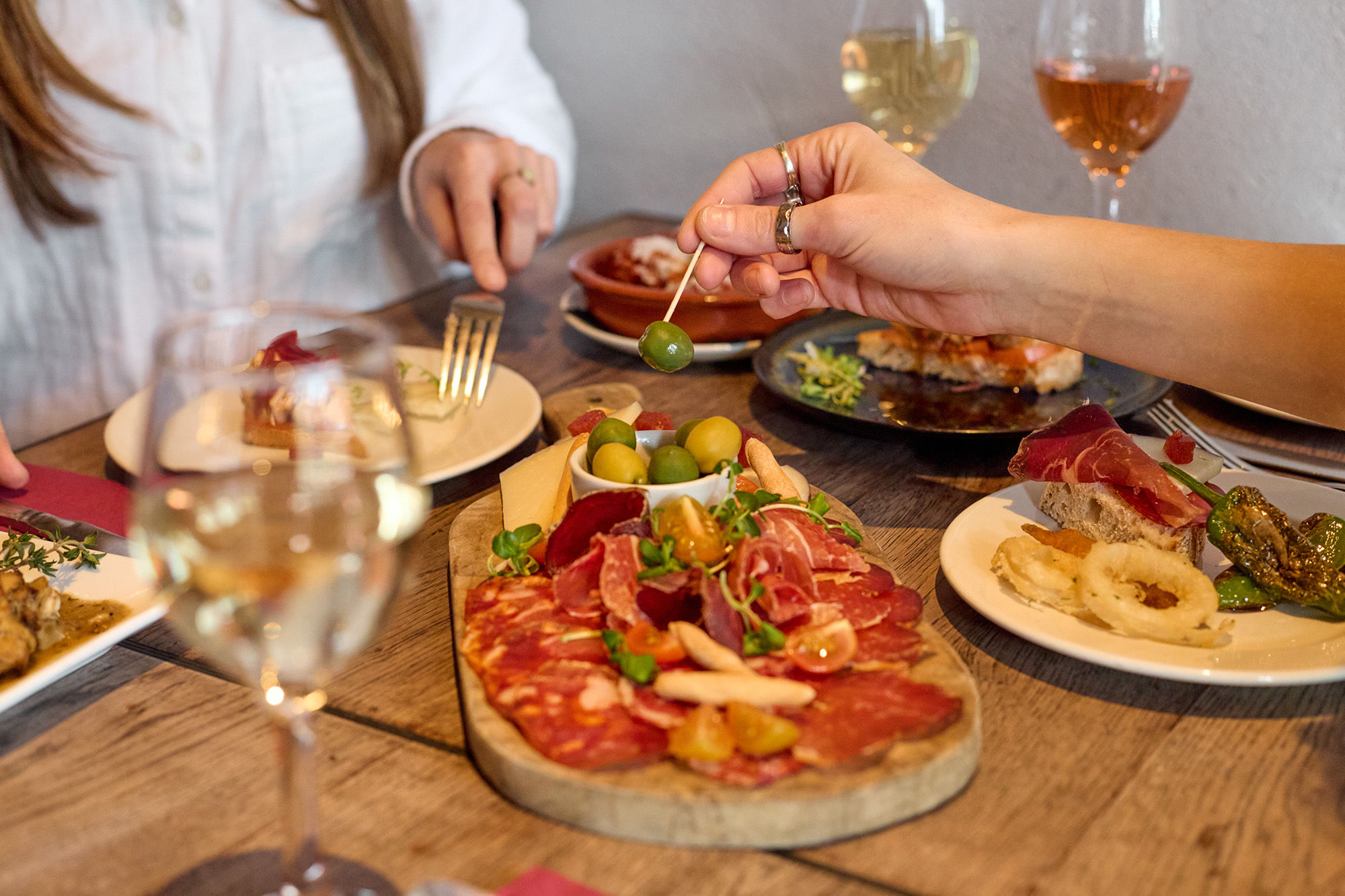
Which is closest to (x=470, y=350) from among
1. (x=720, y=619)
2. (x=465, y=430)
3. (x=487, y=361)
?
(x=487, y=361)

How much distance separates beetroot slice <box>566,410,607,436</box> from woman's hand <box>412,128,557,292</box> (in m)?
0.62

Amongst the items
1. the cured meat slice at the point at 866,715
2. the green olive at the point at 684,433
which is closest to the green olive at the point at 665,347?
the green olive at the point at 684,433

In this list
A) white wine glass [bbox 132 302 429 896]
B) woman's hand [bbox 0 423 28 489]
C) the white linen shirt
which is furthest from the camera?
the white linen shirt

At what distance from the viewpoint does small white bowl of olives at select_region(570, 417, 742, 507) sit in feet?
3.17

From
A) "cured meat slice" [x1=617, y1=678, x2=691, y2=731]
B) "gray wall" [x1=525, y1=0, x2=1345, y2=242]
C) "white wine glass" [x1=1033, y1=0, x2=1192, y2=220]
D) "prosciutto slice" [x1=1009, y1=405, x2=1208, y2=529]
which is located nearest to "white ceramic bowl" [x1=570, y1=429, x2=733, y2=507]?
"cured meat slice" [x1=617, y1=678, x2=691, y2=731]

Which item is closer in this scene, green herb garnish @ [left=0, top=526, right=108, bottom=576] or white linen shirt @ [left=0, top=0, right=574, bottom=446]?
green herb garnish @ [left=0, top=526, right=108, bottom=576]

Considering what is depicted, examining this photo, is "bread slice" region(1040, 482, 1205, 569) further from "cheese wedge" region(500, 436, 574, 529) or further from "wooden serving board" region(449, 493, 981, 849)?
"cheese wedge" region(500, 436, 574, 529)

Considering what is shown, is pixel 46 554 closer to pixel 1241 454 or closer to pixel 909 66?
pixel 1241 454

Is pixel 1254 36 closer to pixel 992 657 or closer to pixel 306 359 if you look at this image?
pixel 992 657

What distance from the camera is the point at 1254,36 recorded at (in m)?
1.97

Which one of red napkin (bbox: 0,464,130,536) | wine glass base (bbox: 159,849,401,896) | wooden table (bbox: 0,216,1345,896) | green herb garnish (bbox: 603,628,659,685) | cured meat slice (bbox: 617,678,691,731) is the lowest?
wooden table (bbox: 0,216,1345,896)

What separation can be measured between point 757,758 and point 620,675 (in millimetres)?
132

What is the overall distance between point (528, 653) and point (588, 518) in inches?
5.7

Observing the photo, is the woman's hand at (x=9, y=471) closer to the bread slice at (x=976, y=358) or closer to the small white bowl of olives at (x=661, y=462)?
the small white bowl of olives at (x=661, y=462)
